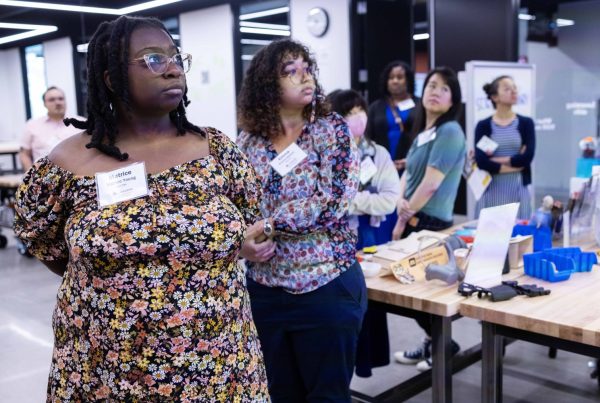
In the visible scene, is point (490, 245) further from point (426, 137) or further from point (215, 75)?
point (215, 75)

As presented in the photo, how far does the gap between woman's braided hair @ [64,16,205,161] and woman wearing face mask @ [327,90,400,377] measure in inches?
50.4

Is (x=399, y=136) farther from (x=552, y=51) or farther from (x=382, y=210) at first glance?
(x=552, y=51)

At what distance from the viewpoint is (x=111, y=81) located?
4.19 feet

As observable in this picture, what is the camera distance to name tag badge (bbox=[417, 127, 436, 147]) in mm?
2846

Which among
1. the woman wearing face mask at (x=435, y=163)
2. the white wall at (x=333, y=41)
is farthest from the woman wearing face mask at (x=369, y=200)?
the white wall at (x=333, y=41)

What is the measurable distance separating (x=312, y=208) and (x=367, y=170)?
2.91ft

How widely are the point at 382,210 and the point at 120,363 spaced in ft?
4.98

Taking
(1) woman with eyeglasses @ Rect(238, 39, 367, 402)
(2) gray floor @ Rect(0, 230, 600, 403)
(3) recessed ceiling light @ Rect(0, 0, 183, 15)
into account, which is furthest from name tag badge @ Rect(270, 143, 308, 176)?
(3) recessed ceiling light @ Rect(0, 0, 183, 15)

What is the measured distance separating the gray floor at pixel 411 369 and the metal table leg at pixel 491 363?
3.27ft

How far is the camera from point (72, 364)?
4.17ft

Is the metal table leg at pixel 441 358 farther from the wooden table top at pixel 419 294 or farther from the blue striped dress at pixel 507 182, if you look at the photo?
the blue striped dress at pixel 507 182

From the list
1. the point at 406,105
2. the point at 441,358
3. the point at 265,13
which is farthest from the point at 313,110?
the point at 265,13

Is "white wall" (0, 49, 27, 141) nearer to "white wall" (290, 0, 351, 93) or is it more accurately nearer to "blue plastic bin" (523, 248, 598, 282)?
"white wall" (290, 0, 351, 93)

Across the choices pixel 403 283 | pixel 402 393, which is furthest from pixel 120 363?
pixel 402 393
